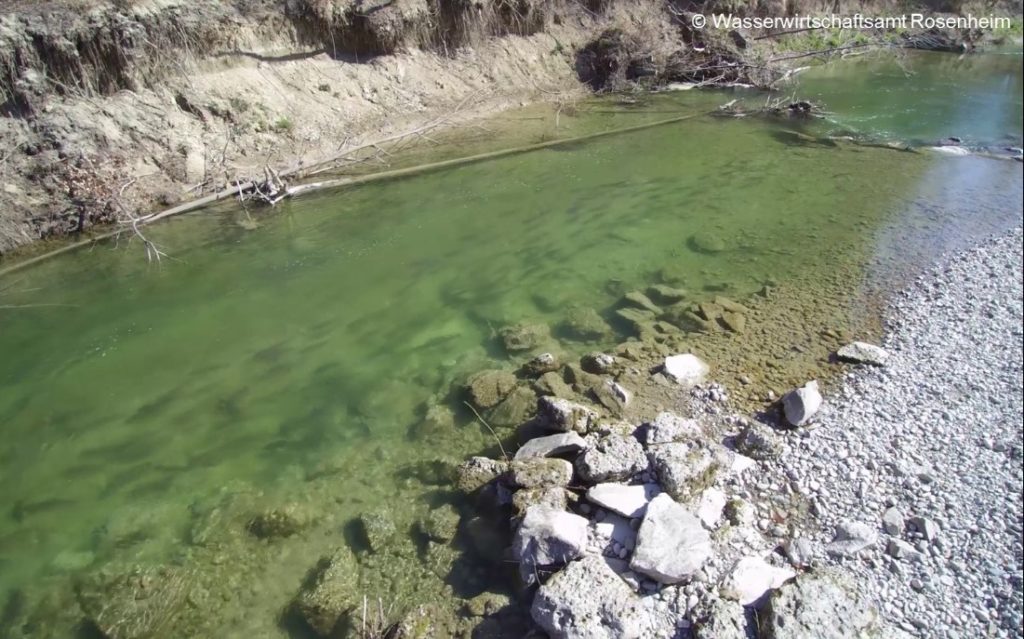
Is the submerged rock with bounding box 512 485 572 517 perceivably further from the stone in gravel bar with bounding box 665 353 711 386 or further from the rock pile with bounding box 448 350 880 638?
the stone in gravel bar with bounding box 665 353 711 386

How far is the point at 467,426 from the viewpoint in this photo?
6.75 meters

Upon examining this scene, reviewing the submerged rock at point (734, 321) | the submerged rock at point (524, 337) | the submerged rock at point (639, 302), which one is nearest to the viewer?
the submerged rock at point (524, 337)

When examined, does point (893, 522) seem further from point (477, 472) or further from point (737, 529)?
point (477, 472)

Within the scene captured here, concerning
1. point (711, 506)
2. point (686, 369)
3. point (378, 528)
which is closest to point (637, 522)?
point (711, 506)

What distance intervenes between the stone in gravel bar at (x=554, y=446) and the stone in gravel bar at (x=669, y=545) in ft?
3.41

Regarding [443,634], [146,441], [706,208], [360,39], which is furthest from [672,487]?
[360,39]

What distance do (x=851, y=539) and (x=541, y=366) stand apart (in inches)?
143

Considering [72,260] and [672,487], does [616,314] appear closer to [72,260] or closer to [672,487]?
[672,487]

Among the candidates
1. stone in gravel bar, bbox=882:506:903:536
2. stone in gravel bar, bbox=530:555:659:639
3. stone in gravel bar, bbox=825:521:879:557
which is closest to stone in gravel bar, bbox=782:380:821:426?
stone in gravel bar, bbox=882:506:903:536

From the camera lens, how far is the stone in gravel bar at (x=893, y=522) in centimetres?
535

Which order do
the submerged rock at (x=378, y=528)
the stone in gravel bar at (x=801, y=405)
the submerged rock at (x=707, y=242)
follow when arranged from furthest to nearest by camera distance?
the submerged rock at (x=707, y=242), the stone in gravel bar at (x=801, y=405), the submerged rock at (x=378, y=528)

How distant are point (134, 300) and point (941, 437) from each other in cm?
→ 1049

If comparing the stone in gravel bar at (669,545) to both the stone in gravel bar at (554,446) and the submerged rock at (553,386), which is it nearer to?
the stone in gravel bar at (554,446)

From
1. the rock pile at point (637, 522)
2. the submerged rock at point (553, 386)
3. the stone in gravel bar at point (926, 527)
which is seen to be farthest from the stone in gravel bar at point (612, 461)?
the stone in gravel bar at point (926, 527)
